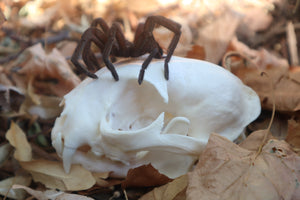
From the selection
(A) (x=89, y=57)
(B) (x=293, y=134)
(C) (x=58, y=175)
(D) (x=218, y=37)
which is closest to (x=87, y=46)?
(A) (x=89, y=57)

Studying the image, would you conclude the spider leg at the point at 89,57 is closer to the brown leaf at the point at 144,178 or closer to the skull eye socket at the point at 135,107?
the skull eye socket at the point at 135,107

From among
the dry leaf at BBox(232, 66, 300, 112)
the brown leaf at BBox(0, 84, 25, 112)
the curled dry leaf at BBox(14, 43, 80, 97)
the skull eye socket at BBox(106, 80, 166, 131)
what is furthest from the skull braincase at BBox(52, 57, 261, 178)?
the curled dry leaf at BBox(14, 43, 80, 97)

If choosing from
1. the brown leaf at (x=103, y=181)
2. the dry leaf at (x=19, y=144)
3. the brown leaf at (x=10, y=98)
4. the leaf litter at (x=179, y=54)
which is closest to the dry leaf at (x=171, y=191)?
the leaf litter at (x=179, y=54)

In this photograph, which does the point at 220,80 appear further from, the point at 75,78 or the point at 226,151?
the point at 75,78

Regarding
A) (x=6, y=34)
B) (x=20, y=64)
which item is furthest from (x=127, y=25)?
(x=20, y=64)

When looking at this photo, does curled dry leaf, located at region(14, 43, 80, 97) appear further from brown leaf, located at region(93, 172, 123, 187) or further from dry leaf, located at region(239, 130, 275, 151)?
dry leaf, located at region(239, 130, 275, 151)

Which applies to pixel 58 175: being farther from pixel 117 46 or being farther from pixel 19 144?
pixel 117 46
